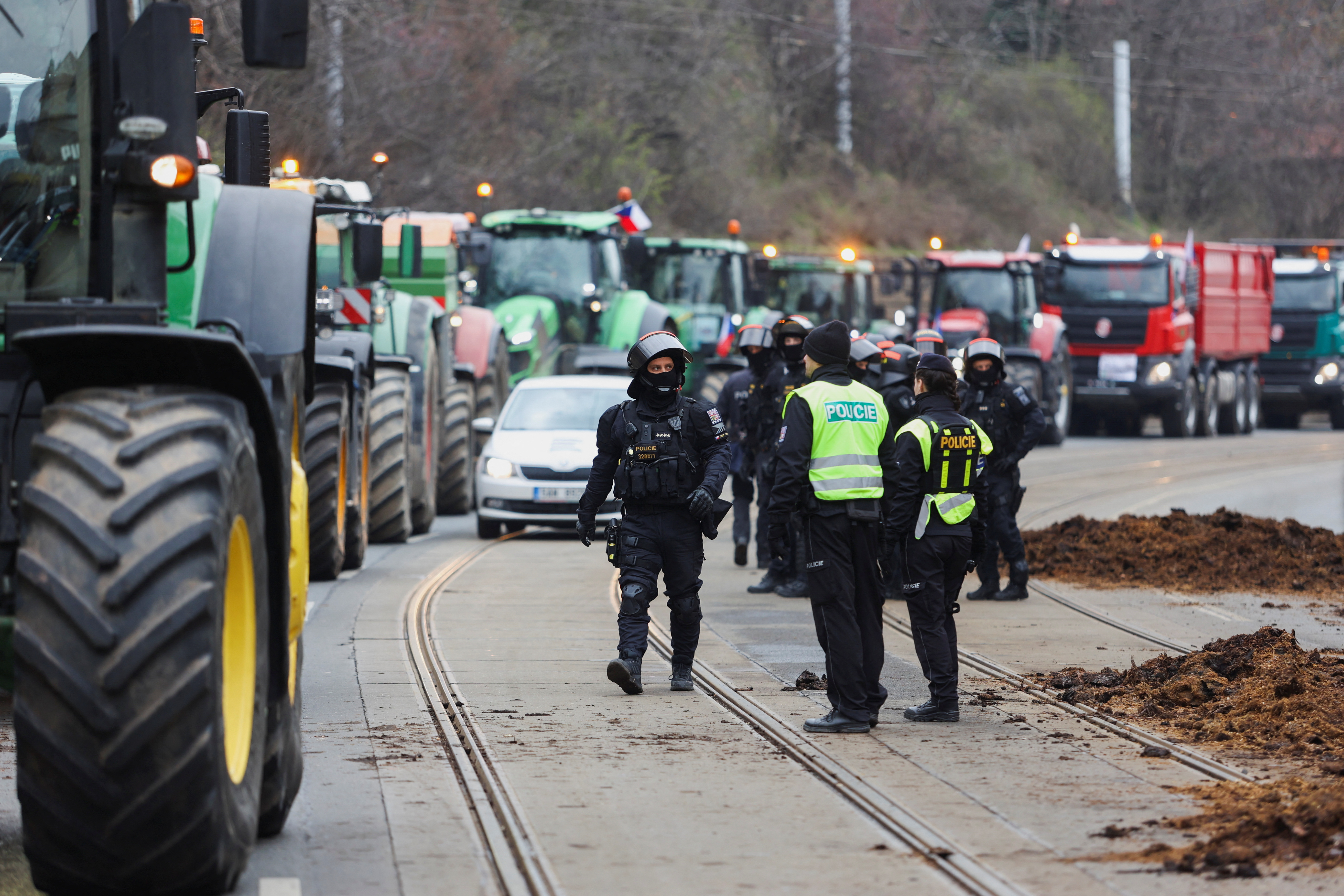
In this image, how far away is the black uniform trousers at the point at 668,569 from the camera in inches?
394

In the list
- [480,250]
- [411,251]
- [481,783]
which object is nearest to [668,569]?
[481,783]

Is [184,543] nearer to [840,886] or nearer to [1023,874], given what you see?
[840,886]

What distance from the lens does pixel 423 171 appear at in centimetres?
3681

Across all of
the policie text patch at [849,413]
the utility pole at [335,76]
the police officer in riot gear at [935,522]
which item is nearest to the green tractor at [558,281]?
the utility pole at [335,76]

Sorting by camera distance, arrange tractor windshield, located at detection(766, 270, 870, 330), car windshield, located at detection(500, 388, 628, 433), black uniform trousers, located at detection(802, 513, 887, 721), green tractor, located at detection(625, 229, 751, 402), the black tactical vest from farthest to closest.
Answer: tractor windshield, located at detection(766, 270, 870, 330) < green tractor, located at detection(625, 229, 751, 402) < car windshield, located at detection(500, 388, 628, 433) < the black tactical vest < black uniform trousers, located at detection(802, 513, 887, 721)

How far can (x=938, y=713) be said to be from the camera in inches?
356

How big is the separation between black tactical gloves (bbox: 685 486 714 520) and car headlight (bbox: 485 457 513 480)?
25.7 feet

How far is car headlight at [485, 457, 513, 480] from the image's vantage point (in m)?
17.6

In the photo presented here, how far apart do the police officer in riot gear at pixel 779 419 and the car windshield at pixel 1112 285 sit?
20381 mm

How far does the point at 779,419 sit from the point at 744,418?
0.46m

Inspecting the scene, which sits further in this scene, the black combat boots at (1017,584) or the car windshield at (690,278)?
the car windshield at (690,278)

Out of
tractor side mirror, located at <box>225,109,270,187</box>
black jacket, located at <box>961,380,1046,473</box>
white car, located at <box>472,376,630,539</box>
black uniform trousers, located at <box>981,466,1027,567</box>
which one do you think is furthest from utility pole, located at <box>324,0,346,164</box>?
tractor side mirror, located at <box>225,109,270,187</box>

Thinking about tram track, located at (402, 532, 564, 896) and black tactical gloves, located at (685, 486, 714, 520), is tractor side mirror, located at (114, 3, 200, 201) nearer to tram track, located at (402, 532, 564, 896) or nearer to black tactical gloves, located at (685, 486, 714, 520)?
tram track, located at (402, 532, 564, 896)

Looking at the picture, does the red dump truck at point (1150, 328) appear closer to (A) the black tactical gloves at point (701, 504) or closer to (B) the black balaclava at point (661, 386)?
(B) the black balaclava at point (661, 386)
